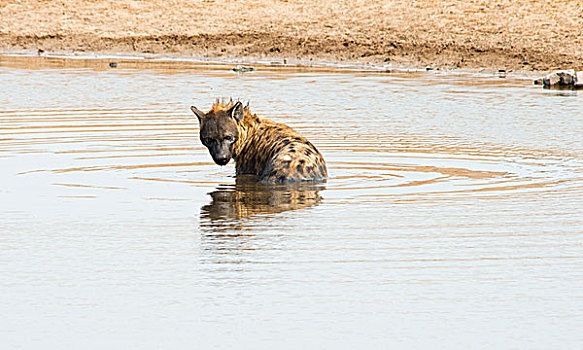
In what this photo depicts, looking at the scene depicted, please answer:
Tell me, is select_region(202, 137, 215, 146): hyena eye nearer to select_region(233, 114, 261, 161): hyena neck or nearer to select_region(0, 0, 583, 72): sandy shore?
select_region(233, 114, 261, 161): hyena neck

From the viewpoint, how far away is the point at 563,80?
24344 millimetres

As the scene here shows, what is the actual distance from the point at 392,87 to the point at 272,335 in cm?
1798

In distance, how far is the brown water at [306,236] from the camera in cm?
652

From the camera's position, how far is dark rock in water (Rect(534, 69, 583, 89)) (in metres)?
24.2

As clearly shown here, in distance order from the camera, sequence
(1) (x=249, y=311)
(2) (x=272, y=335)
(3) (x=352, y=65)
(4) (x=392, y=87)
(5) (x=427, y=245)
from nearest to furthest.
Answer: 1. (2) (x=272, y=335)
2. (1) (x=249, y=311)
3. (5) (x=427, y=245)
4. (4) (x=392, y=87)
5. (3) (x=352, y=65)

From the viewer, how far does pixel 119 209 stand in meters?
10.5

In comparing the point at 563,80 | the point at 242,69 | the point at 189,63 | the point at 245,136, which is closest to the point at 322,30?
the point at 189,63

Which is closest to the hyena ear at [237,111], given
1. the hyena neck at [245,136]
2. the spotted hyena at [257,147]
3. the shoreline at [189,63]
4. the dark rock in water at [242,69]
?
the spotted hyena at [257,147]

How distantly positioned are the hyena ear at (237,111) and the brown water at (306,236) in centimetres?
66

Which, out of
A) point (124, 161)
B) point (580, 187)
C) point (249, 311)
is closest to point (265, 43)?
point (124, 161)

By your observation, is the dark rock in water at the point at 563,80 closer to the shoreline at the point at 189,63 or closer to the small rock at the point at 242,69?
the shoreline at the point at 189,63

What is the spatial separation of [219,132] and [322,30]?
22.5 meters

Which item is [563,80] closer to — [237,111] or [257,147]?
[257,147]

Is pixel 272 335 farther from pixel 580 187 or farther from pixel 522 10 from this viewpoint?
pixel 522 10
